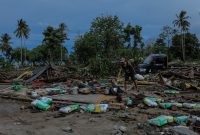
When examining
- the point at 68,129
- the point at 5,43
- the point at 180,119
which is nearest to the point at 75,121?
the point at 68,129

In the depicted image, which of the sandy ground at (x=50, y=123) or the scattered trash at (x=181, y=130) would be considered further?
the sandy ground at (x=50, y=123)

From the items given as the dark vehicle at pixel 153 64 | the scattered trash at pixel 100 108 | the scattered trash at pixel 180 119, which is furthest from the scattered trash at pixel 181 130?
the dark vehicle at pixel 153 64

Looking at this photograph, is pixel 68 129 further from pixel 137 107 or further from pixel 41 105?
pixel 137 107

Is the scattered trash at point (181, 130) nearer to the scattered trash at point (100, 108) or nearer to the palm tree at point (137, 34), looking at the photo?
the scattered trash at point (100, 108)

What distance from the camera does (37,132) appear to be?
820 centimetres

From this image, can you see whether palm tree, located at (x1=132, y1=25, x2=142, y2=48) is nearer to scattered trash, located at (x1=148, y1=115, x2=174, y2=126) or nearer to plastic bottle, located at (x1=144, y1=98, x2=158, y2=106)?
plastic bottle, located at (x1=144, y1=98, x2=158, y2=106)

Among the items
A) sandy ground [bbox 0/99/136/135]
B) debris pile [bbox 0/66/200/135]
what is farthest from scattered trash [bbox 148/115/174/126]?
sandy ground [bbox 0/99/136/135]

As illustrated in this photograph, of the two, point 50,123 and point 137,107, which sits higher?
point 137,107

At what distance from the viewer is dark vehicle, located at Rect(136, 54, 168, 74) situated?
26.5m

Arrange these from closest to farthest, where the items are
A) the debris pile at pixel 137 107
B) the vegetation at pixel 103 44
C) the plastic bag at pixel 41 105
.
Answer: the debris pile at pixel 137 107 < the plastic bag at pixel 41 105 < the vegetation at pixel 103 44

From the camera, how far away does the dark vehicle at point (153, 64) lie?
26472mm

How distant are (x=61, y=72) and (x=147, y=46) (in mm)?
53987

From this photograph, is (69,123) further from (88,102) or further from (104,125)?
(88,102)

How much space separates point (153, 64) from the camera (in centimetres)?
2723
